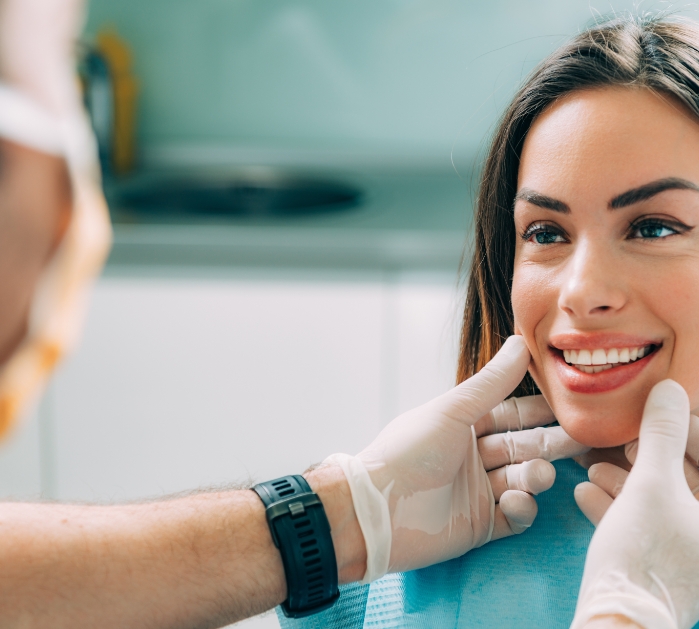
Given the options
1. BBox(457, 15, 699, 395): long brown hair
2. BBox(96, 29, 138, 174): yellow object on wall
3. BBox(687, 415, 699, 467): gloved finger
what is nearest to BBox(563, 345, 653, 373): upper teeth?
BBox(687, 415, 699, 467): gloved finger

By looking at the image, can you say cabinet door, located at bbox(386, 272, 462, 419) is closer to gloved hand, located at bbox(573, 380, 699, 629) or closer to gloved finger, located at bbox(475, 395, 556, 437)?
gloved finger, located at bbox(475, 395, 556, 437)

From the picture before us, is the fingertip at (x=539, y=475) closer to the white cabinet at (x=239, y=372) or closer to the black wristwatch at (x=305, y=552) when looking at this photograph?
the black wristwatch at (x=305, y=552)

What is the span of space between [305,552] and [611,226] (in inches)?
20.6

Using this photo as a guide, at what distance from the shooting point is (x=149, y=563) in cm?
93

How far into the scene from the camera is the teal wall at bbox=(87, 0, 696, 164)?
7.95ft

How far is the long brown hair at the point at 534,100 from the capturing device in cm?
94

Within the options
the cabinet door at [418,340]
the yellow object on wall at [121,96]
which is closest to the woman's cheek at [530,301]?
the cabinet door at [418,340]

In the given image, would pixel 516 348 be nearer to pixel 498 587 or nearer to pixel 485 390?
pixel 485 390

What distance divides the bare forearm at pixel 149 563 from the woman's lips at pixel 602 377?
1.01 ft

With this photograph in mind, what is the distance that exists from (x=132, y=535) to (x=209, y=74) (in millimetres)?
1888

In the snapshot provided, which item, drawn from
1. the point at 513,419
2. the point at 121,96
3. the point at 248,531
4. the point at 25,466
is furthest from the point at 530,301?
the point at 121,96

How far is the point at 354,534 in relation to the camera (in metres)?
0.95

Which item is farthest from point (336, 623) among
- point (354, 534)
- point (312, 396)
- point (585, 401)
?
point (312, 396)

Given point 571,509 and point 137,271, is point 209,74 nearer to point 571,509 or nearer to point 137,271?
point 137,271
